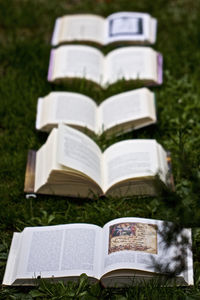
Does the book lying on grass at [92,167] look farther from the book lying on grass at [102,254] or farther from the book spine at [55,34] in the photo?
the book spine at [55,34]

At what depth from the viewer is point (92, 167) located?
283 cm

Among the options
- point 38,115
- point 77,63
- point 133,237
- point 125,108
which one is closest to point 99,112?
point 125,108

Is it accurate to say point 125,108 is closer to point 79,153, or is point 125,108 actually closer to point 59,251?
point 79,153

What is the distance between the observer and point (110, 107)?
→ 3.31 metres

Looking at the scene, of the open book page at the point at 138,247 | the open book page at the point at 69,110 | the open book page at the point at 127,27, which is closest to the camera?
the open book page at the point at 138,247

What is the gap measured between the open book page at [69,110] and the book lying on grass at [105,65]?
13.6 inches

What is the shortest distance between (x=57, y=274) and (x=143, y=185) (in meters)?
0.82

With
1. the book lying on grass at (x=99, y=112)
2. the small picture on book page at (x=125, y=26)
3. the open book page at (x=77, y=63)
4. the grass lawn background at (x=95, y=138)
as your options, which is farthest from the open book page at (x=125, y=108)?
the small picture on book page at (x=125, y=26)

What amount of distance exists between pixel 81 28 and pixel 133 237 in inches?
95.1

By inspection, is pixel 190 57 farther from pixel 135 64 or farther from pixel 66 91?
pixel 66 91

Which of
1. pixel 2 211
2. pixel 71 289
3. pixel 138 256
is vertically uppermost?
pixel 2 211

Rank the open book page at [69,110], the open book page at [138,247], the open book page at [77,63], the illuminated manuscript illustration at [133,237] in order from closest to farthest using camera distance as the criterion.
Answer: the open book page at [138,247], the illuminated manuscript illustration at [133,237], the open book page at [69,110], the open book page at [77,63]

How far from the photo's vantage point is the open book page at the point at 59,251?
7.96 ft

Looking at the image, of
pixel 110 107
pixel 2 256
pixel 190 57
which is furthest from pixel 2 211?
pixel 190 57
